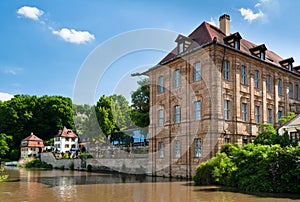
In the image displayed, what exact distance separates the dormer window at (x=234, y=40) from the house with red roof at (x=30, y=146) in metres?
46.1

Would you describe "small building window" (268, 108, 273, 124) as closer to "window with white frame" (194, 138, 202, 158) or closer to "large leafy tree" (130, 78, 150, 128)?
"window with white frame" (194, 138, 202, 158)

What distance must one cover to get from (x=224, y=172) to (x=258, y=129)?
854 centimetres

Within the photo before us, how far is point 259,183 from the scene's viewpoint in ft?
59.0

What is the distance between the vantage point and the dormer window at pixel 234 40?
27020 mm

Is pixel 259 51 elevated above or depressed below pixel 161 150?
above

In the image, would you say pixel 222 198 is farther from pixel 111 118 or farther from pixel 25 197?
pixel 111 118

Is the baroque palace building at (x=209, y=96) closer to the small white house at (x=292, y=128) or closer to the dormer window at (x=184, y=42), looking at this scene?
the dormer window at (x=184, y=42)

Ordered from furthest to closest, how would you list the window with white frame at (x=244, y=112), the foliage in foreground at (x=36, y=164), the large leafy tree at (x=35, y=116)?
the large leafy tree at (x=35, y=116) < the foliage in foreground at (x=36, y=164) < the window with white frame at (x=244, y=112)

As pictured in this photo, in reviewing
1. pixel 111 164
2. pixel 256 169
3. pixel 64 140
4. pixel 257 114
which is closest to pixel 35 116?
pixel 64 140

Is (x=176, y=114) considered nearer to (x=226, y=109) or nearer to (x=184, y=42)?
(x=226, y=109)

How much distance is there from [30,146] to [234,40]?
46.6 metres

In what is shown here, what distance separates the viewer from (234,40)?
2708cm

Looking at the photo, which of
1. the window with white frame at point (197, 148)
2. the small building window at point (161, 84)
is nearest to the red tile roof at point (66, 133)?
the small building window at point (161, 84)

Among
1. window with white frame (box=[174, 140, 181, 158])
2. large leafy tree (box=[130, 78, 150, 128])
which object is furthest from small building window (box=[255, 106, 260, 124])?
large leafy tree (box=[130, 78, 150, 128])
